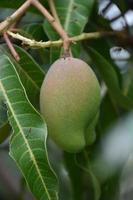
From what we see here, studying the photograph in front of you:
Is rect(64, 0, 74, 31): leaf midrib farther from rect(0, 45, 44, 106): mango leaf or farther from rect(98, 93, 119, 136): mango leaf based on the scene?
rect(98, 93, 119, 136): mango leaf

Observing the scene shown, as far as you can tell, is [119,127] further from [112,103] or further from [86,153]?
[86,153]

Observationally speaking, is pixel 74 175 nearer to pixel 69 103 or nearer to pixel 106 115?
pixel 106 115

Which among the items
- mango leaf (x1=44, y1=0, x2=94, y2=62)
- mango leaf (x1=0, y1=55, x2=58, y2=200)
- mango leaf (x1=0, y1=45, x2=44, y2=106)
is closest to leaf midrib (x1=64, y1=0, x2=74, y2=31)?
mango leaf (x1=44, y1=0, x2=94, y2=62)

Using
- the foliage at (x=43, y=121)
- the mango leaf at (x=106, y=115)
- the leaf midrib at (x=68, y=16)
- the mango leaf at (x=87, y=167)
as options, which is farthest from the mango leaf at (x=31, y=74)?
the mango leaf at (x=106, y=115)

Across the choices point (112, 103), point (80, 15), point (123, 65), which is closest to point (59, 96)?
point (80, 15)

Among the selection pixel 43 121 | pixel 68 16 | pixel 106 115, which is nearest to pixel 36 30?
pixel 68 16

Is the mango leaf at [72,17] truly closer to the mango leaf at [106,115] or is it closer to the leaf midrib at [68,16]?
the leaf midrib at [68,16]
